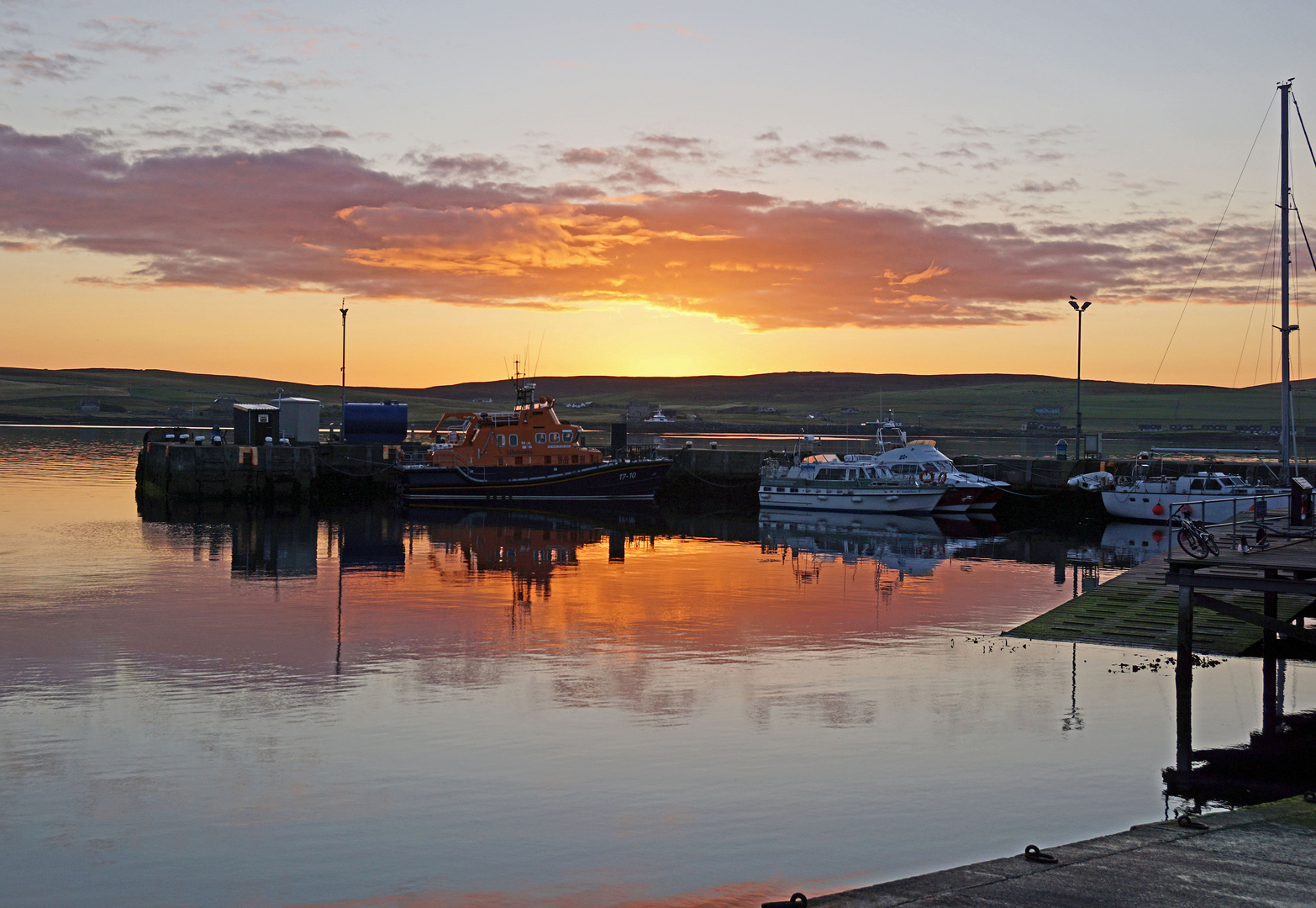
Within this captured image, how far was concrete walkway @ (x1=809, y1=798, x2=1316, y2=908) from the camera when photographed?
9.09m

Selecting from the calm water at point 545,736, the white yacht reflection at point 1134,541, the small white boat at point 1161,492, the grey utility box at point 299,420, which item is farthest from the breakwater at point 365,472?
the calm water at point 545,736

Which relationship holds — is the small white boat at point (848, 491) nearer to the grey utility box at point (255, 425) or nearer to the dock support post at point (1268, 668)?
the grey utility box at point (255, 425)

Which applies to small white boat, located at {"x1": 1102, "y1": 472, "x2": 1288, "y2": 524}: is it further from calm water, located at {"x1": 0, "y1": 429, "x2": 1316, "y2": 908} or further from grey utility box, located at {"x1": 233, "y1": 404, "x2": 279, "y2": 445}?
grey utility box, located at {"x1": 233, "y1": 404, "x2": 279, "y2": 445}

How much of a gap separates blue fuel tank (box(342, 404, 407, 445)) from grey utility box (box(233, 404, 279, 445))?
15.8ft

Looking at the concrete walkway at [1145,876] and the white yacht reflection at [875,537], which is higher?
the concrete walkway at [1145,876]

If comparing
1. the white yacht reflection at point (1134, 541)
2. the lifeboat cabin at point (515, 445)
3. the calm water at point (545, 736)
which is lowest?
the calm water at point (545, 736)

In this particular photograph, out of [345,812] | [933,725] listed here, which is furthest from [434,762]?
[933,725]

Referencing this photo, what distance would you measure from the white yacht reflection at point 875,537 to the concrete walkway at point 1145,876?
82.0 feet

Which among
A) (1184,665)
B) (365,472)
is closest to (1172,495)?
(1184,665)

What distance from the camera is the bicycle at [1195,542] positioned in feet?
59.3

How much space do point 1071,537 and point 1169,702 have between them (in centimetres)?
3002

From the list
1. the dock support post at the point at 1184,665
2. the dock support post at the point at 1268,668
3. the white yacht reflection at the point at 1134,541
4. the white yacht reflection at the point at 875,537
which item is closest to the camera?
the dock support post at the point at 1184,665

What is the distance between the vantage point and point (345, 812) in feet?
44.5

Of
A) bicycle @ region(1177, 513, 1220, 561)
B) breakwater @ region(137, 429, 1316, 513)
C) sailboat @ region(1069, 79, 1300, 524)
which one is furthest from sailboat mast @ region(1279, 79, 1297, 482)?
bicycle @ region(1177, 513, 1220, 561)
